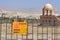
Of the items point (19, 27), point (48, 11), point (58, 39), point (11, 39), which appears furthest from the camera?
point (48, 11)

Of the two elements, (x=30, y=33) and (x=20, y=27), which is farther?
(x=30, y=33)

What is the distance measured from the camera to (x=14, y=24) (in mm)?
6367

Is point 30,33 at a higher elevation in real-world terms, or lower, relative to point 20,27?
lower

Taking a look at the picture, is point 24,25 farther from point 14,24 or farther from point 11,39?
point 11,39

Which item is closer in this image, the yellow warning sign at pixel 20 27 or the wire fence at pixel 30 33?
the yellow warning sign at pixel 20 27

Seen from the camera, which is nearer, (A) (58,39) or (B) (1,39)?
(B) (1,39)

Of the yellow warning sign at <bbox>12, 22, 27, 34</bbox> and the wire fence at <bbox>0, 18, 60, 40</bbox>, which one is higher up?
the yellow warning sign at <bbox>12, 22, 27, 34</bbox>

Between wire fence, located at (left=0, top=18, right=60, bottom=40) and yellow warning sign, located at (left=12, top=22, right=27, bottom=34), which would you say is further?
wire fence, located at (left=0, top=18, right=60, bottom=40)

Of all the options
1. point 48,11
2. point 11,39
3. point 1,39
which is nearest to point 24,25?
point 11,39

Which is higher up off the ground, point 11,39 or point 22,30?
point 22,30

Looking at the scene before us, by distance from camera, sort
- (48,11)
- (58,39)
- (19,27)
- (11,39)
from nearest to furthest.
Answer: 1. (19,27)
2. (11,39)
3. (58,39)
4. (48,11)

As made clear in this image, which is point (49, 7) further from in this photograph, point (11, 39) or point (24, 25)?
point (24, 25)

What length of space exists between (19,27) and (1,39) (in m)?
2.73

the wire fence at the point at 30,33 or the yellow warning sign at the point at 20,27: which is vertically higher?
the yellow warning sign at the point at 20,27
